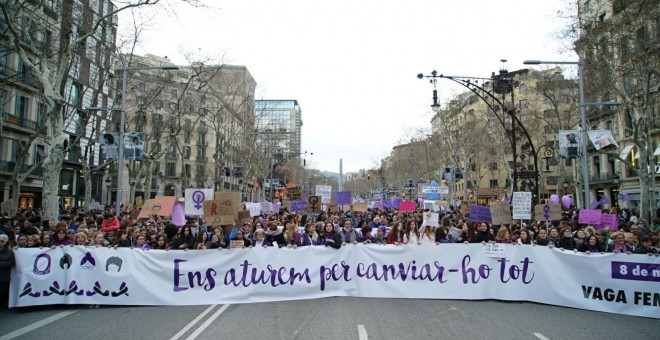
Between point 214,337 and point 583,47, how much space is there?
18855mm

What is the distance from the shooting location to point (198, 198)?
11109mm

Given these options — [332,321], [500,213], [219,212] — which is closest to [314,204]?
[219,212]

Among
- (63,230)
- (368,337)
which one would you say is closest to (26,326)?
(63,230)

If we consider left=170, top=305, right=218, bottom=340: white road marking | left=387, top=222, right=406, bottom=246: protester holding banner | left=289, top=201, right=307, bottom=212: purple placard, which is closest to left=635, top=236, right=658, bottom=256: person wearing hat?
left=387, top=222, right=406, bottom=246: protester holding banner

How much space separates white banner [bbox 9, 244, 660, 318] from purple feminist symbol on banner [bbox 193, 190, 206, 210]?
9.61ft

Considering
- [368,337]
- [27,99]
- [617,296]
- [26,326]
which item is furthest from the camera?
[27,99]

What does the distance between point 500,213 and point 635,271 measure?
3.69 metres

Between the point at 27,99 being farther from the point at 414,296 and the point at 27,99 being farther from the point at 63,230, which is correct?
the point at 414,296

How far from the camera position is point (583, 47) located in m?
18.6

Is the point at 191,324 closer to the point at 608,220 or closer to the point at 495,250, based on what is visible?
the point at 495,250

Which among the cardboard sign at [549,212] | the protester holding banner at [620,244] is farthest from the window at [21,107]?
the protester holding banner at [620,244]

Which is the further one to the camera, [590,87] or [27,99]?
[27,99]

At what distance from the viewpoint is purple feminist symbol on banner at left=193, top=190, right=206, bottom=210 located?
434 inches

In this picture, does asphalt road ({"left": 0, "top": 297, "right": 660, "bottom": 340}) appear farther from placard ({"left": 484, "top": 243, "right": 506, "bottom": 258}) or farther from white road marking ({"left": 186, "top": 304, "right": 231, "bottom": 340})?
placard ({"left": 484, "top": 243, "right": 506, "bottom": 258})
